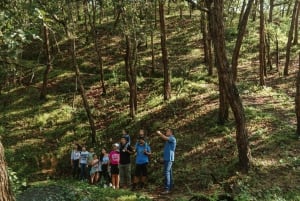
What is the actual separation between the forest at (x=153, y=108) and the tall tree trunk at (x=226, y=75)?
3cm

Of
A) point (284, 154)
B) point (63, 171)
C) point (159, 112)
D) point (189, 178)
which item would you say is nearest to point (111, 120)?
point (159, 112)

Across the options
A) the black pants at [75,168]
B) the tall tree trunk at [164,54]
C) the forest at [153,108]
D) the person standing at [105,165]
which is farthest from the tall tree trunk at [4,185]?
the tall tree trunk at [164,54]

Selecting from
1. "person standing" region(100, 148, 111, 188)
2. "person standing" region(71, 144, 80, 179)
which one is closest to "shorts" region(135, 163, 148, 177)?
"person standing" region(100, 148, 111, 188)

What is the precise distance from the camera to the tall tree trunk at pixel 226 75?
512 inches

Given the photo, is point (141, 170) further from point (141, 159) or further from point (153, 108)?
point (153, 108)

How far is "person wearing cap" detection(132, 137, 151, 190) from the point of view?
1428 centimetres

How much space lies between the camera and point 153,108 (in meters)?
23.5

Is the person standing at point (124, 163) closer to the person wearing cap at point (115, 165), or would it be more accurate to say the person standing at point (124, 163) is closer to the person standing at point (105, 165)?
the person wearing cap at point (115, 165)

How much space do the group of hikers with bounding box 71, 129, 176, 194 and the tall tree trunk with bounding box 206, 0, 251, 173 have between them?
7.38ft

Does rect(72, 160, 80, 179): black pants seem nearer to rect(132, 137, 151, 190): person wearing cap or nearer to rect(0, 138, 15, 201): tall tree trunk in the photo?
rect(132, 137, 151, 190): person wearing cap

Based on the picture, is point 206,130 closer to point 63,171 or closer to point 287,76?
point 63,171

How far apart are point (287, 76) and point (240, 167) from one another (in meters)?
17.2

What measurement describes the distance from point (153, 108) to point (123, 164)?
8.72 metres

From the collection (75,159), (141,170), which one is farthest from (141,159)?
(75,159)
